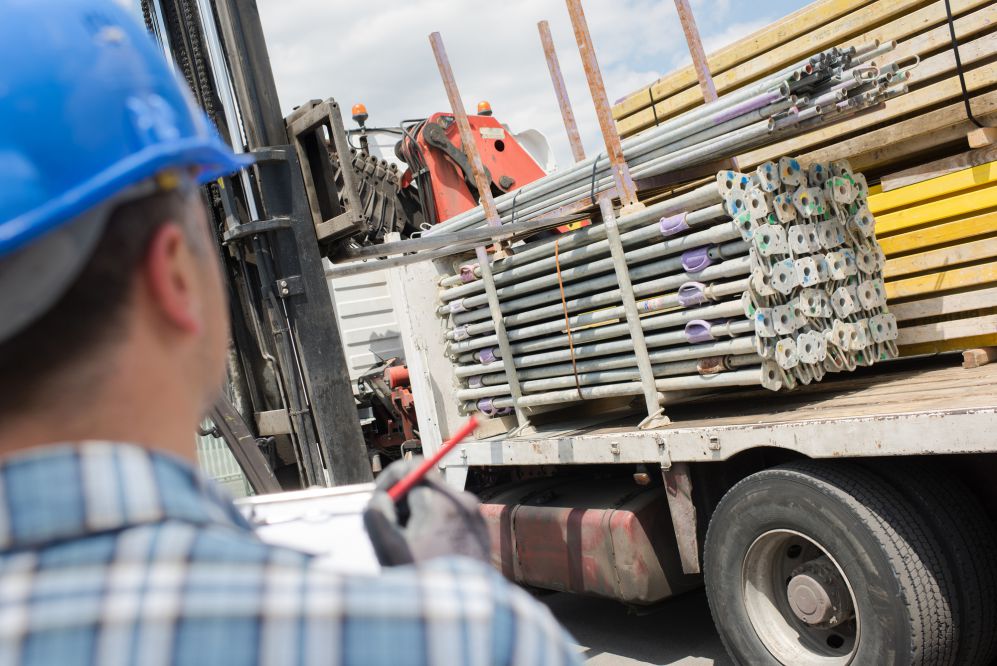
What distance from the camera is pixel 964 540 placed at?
3.85m

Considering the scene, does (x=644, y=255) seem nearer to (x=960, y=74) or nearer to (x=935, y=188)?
(x=935, y=188)

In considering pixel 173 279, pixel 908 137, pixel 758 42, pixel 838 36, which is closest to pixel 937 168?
pixel 908 137

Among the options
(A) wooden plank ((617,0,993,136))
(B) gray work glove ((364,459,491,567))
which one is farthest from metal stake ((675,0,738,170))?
(B) gray work glove ((364,459,491,567))

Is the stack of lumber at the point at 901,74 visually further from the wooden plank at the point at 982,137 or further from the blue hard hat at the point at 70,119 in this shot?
the blue hard hat at the point at 70,119

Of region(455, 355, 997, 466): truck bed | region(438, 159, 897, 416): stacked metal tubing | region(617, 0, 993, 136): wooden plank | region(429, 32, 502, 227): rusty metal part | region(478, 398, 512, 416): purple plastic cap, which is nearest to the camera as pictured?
region(455, 355, 997, 466): truck bed

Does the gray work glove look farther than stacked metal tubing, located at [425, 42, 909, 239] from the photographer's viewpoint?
No

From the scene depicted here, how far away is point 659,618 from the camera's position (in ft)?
19.8

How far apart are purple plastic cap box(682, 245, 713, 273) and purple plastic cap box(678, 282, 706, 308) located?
0.23ft

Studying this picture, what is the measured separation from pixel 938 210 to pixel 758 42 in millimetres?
1552

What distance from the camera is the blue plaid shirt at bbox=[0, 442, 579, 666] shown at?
0.69 metres

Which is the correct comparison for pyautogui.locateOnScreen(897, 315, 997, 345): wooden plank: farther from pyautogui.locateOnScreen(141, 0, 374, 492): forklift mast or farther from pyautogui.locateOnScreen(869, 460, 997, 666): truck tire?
pyautogui.locateOnScreen(141, 0, 374, 492): forklift mast

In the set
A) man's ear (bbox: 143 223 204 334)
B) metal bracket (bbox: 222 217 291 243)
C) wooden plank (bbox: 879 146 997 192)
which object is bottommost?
man's ear (bbox: 143 223 204 334)

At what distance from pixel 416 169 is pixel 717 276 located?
3998mm

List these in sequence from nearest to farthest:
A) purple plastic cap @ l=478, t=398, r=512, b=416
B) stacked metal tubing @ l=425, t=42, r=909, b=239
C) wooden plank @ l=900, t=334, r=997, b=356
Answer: stacked metal tubing @ l=425, t=42, r=909, b=239 < wooden plank @ l=900, t=334, r=997, b=356 < purple plastic cap @ l=478, t=398, r=512, b=416
